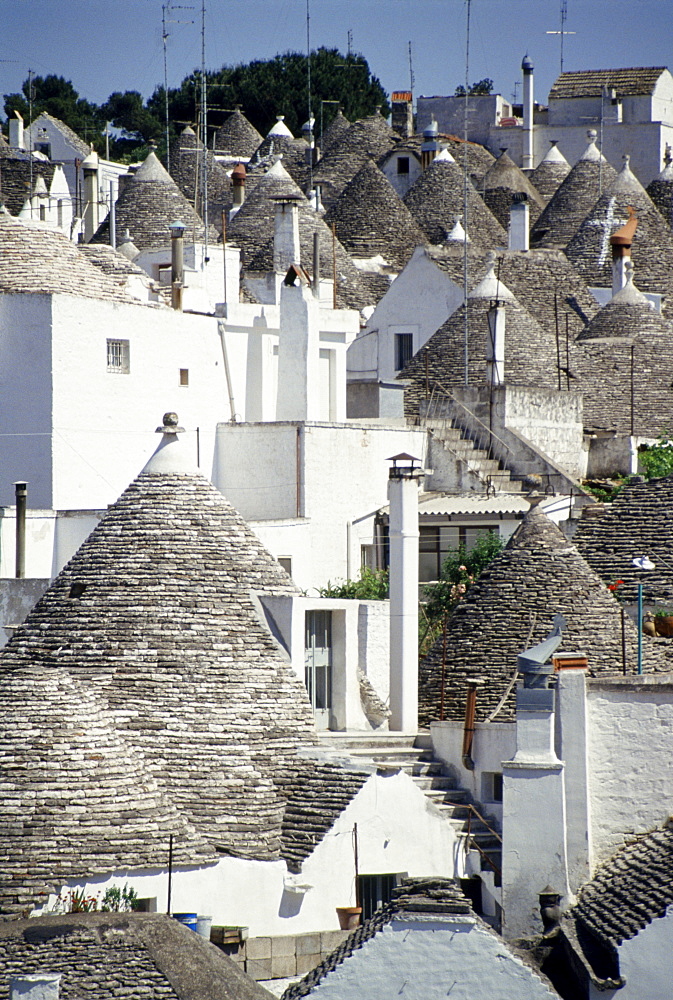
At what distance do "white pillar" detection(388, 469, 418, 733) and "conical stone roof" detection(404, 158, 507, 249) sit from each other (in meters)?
A: 26.7

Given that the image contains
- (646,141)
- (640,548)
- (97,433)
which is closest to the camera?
(640,548)

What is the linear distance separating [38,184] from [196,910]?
37.2 m

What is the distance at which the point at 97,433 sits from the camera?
106 ft

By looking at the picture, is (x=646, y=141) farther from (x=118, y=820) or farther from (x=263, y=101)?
(x=118, y=820)

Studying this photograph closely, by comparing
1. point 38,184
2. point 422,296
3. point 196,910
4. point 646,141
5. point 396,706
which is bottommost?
point 196,910

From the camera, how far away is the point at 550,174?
65.6m

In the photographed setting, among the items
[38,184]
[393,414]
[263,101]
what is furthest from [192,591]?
[263,101]

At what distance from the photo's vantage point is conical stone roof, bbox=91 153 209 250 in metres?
48.1

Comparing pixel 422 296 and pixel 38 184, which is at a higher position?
pixel 38 184

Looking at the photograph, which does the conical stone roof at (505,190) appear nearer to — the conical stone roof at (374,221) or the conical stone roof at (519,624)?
the conical stone roof at (374,221)

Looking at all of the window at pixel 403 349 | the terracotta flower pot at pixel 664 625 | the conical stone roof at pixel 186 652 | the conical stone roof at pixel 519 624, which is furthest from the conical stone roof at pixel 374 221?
the conical stone roof at pixel 186 652

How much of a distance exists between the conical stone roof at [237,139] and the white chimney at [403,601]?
4199cm

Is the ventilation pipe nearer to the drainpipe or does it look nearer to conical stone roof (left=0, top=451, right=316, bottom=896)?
the drainpipe

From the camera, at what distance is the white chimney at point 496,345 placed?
4022 cm
